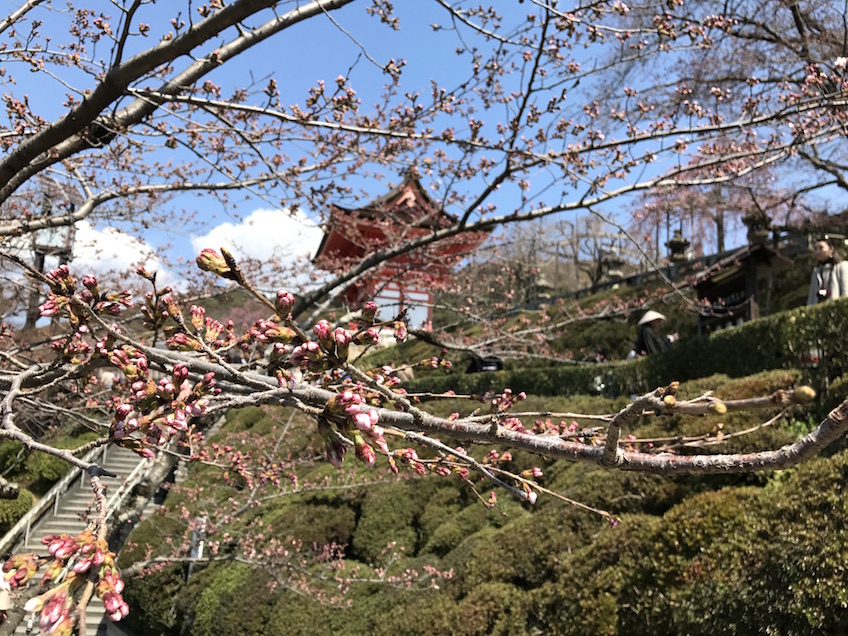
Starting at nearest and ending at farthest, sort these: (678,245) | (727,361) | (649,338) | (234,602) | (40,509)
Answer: (234,602) < (727,361) < (649,338) < (40,509) < (678,245)

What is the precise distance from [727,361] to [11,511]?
13045 millimetres

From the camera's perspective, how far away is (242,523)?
7.77 m

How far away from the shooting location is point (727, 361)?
765cm

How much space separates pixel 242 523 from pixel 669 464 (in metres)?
7.73

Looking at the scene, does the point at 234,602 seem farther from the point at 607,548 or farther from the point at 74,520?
the point at 74,520

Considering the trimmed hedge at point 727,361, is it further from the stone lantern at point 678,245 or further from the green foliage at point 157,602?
the stone lantern at point 678,245

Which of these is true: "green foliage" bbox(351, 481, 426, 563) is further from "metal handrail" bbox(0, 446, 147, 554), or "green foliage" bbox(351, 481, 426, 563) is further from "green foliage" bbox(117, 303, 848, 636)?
"metal handrail" bbox(0, 446, 147, 554)

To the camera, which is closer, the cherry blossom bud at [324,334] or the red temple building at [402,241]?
the cherry blossom bud at [324,334]

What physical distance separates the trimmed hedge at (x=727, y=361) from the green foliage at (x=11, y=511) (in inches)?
354

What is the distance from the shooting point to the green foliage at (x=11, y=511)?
11188 millimetres

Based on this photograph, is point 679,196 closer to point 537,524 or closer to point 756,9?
point 756,9

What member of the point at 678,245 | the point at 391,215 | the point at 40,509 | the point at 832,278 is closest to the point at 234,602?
the point at 391,215

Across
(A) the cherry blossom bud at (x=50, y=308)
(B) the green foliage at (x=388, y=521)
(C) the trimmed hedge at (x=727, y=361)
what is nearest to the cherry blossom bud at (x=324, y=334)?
(A) the cherry blossom bud at (x=50, y=308)

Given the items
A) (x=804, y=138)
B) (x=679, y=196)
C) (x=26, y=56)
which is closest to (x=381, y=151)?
(x=26, y=56)
